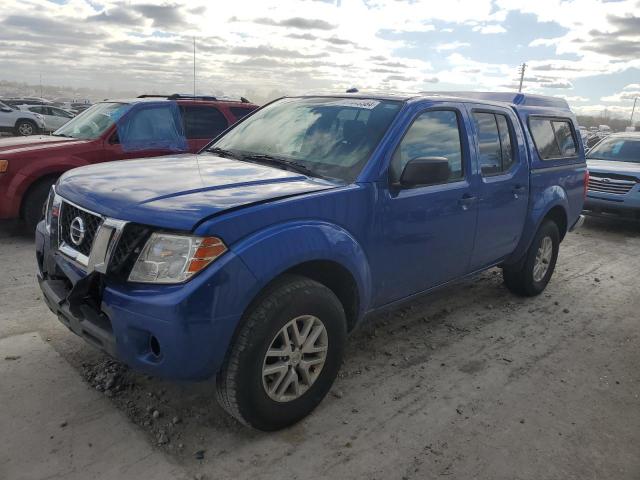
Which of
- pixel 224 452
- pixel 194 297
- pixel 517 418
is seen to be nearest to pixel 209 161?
pixel 194 297

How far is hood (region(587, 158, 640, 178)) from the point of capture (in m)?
9.19

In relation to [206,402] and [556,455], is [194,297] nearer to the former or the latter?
[206,402]

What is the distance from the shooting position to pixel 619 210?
906 cm

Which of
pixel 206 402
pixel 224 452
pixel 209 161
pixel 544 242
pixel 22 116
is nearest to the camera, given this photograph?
pixel 224 452

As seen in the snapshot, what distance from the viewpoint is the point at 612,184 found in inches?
363

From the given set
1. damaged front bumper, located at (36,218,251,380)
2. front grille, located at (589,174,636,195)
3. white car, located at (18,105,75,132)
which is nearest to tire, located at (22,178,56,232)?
damaged front bumper, located at (36,218,251,380)

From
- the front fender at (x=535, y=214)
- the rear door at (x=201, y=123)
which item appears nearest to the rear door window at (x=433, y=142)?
the front fender at (x=535, y=214)

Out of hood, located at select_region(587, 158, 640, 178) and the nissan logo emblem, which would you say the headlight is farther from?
hood, located at select_region(587, 158, 640, 178)

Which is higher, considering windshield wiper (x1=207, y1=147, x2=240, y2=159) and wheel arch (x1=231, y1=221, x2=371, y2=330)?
windshield wiper (x1=207, y1=147, x2=240, y2=159)

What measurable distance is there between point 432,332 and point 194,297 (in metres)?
2.54

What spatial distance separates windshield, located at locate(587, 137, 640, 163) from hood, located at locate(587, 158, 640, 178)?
0.26 m

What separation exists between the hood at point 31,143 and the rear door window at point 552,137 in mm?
5379

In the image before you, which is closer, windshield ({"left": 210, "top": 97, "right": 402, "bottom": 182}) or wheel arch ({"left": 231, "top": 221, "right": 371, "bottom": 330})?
wheel arch ({"left": 231, "top": 221, "right": 371, "bottom": 330})

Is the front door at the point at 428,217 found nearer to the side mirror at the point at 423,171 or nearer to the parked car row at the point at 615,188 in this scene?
the side mirror at the point at 423,171
